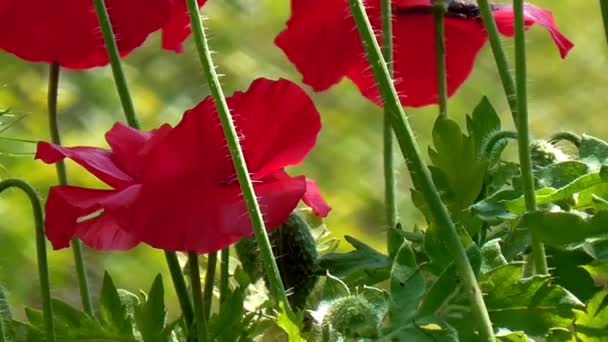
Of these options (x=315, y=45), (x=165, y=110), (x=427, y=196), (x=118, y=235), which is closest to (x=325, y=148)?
(x=165, y=110)

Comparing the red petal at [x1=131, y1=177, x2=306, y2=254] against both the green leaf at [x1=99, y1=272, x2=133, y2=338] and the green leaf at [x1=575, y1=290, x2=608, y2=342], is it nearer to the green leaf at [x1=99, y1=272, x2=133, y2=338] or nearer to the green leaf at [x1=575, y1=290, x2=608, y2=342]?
the green leaf at [x1=99, y1=272, x2=133, y2=338]

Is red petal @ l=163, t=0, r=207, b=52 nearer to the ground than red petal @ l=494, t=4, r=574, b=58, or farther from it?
farther from it

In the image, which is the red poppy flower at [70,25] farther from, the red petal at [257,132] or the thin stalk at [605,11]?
the thin stalk at [605,11]

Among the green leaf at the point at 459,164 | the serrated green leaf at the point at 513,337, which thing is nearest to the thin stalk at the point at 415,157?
the serrated green leaf at the point at 513,337

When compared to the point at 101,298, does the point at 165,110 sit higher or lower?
higher

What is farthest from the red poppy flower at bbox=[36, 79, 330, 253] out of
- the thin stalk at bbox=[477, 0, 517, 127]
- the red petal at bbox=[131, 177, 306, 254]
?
the thin stalk at bbox=[477, 0, 517, 127]

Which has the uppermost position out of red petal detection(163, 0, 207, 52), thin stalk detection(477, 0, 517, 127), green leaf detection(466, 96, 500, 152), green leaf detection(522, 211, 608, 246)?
red petal detection(163, 0, 207, 52)

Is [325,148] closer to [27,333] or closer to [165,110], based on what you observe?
[165,110]

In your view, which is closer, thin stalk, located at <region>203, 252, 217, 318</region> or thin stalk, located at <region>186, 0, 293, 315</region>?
thin stalk, located at <region>186, 0, 293, 315</region>
